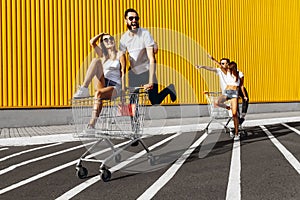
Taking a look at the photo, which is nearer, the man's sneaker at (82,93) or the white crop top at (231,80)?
the man's sneaker at (82,93)

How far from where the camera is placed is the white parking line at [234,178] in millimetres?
4491

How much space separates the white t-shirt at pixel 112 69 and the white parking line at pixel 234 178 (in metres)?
1.91

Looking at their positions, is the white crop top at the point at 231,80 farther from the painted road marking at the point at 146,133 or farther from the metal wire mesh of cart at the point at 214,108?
the painted road marking at the point at 146,133

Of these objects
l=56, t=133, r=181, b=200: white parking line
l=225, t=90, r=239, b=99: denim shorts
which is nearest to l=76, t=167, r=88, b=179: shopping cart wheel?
l=56, t=133, r=181, b=200: white parking line

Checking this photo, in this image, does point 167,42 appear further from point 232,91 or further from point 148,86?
point 148,86

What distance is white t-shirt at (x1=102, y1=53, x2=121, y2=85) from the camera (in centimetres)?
565

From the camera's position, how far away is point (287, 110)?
2086 cm

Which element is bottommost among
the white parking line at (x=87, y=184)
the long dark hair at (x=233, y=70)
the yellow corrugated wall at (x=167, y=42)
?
the white parking line at (x=87, y=184)

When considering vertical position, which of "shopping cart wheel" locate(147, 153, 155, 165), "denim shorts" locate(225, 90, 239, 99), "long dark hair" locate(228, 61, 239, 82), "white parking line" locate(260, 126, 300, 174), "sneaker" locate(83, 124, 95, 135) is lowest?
"white parking line" locate(260, 126, 300, 174)

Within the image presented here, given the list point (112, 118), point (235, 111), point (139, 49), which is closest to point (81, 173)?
point (112, 118)

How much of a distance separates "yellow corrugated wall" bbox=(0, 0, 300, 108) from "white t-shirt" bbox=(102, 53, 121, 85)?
8148 mm

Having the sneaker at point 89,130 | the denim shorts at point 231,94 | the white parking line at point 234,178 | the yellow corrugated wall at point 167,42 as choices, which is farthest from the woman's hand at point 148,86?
the yellow corrugated wall at point 167,42

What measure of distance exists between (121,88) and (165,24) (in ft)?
36.3

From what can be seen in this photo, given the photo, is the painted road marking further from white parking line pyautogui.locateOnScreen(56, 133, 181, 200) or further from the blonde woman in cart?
white parking line pyautogui.locateOnScreen(56, 133, 181, 200)
